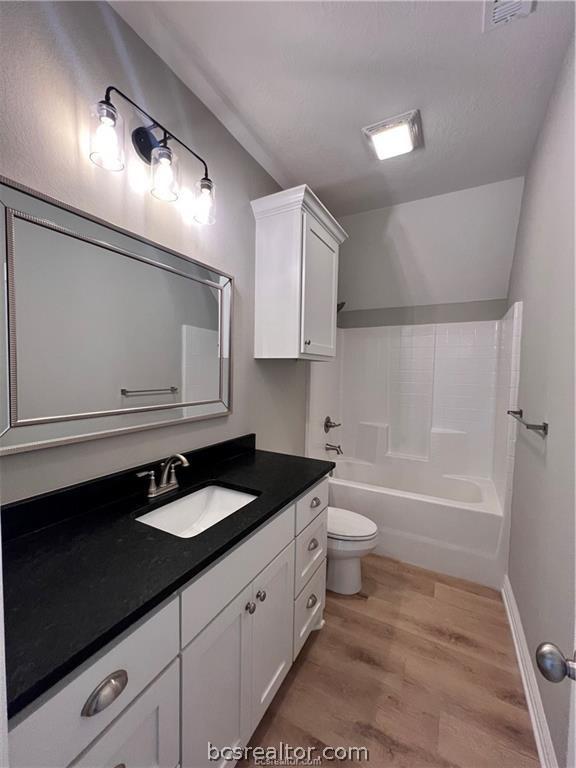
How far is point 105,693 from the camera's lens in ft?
1.98

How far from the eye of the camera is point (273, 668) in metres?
1.20

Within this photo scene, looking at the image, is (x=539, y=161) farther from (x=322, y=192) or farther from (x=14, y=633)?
(x=14, y=633)

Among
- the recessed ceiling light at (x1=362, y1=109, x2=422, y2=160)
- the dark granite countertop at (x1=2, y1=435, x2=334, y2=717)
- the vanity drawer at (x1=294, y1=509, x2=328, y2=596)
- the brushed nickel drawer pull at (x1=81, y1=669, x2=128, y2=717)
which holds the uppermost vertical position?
the recessed ceiling light at (x1=362, y1=109, x2=422, y2=160)

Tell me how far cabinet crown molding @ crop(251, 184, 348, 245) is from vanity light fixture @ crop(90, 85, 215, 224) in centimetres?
36

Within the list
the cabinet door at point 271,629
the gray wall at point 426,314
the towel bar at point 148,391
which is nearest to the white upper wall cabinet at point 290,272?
the towel bar at point 148,391

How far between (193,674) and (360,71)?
2132 mm

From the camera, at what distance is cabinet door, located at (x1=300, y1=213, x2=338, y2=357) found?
174cm

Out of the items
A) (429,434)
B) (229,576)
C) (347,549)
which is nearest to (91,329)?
(229,576)

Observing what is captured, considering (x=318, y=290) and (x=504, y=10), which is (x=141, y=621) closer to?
(x=318, y=290)

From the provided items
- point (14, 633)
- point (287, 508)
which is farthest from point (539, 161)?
point (14, 633)

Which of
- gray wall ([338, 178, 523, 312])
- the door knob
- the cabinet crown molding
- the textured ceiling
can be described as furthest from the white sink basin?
gray wall ([338, 178, 523, 312])

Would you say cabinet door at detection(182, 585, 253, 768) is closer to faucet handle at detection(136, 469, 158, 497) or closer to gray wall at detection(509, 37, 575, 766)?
faucet handle at detection(136, 469, 158, 497)

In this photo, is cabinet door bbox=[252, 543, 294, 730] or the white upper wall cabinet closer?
cabinet door bbox=[252, 543, 294, 730]

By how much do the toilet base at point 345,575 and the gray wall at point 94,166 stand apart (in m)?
1.00
